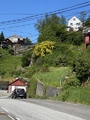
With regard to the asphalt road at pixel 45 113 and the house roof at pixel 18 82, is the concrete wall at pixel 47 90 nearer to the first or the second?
the asphalt road at pixel 45 113

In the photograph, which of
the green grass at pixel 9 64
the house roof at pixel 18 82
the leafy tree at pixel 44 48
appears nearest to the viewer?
the leafy tree at pixel 44 48

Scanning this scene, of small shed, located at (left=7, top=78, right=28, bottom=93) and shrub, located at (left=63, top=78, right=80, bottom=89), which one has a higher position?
small shed, located at (left=7, top=78, right=28, bottom=93)

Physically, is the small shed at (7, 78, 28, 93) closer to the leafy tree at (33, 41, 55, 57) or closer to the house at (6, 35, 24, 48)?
the leafy tree at (33, 41, 55, 57)

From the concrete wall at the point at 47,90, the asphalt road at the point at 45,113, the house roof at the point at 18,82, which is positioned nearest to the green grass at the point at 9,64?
the house roof at the point at 18,82

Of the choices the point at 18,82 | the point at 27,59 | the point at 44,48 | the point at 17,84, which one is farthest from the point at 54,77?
the point at 27,59

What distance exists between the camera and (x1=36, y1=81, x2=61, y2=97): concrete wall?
4481cm

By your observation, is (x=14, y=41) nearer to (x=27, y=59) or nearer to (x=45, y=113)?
(x=27, y=59)

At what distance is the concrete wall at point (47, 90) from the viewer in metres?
44.8

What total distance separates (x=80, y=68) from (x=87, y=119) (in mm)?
21899

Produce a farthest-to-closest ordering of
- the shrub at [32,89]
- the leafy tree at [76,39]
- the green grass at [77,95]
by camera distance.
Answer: the leafy tree at [76,39], the shrub at [32,89], the green grass at [77,95]

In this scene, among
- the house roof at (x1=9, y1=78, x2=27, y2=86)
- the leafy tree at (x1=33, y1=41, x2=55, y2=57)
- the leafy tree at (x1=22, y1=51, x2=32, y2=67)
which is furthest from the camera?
the leafy tree at (x1=22, y1=51, x2=32, y2=67)

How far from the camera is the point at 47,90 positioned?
163 feet

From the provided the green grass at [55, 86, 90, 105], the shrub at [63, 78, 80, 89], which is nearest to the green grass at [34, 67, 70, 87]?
the shrub at [63, 78, 80, 89]

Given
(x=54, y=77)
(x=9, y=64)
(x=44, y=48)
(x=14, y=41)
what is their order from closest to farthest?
(x=54, y=77) < (x=44, y=48) < (x=9, y=64) < (x=14, y=41)
